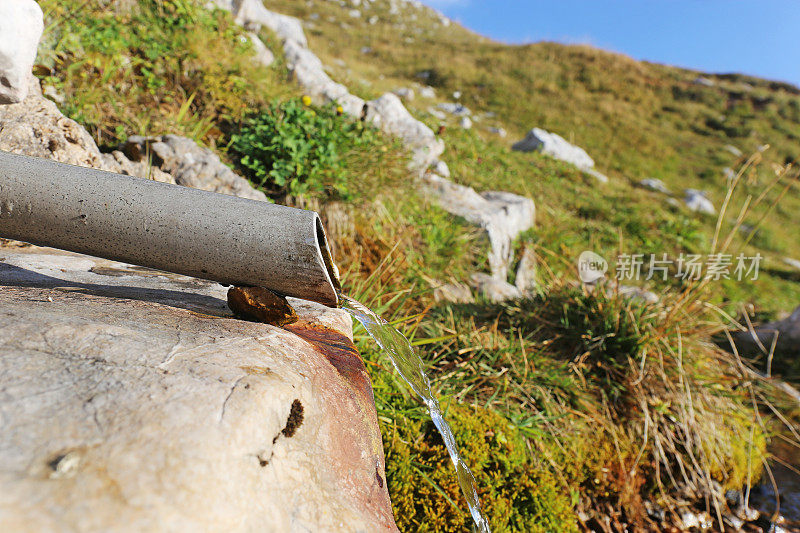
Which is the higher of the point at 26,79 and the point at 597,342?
the point at 26,79

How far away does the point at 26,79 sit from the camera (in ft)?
9.81

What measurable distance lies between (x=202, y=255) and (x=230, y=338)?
39cm

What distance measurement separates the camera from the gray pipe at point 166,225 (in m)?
1.77

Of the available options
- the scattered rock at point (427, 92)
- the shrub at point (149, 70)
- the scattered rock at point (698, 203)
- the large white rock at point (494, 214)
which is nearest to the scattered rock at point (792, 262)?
the scattered rock at point (698, 203)

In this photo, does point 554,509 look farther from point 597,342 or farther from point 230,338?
point 230,338

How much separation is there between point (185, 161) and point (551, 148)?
1107cm

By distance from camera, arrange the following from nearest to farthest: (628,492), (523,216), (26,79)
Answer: (26,79), (628,492), (523,216)

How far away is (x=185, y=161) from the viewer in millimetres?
4141

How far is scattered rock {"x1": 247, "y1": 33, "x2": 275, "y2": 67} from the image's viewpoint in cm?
735

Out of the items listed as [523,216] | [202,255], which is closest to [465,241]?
[523,216]

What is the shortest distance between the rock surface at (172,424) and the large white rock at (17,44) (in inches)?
69.2

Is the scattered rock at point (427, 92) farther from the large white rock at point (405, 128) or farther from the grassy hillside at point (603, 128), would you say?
the large white rock at point (405, 128)

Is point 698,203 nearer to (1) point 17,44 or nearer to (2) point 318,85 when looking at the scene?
(2) point 318,85

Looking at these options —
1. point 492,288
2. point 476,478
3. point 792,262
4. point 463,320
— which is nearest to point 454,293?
point 492,288
